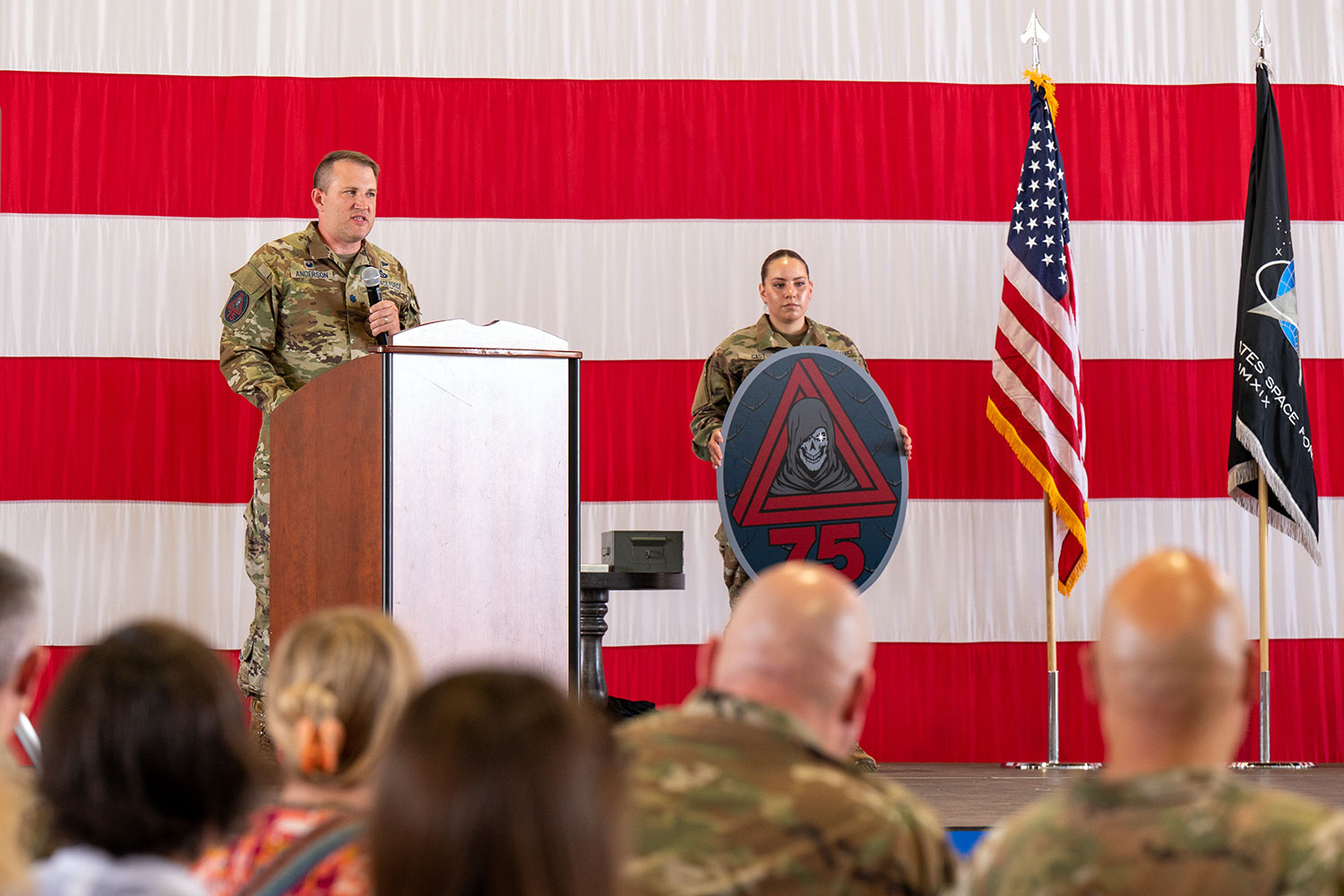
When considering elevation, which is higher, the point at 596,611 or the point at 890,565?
the point at 890,565

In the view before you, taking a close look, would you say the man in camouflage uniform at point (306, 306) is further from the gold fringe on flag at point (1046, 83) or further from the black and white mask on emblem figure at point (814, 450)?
the gold fringe on flag at point (1046, 83)

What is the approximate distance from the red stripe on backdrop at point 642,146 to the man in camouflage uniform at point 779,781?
394 cm

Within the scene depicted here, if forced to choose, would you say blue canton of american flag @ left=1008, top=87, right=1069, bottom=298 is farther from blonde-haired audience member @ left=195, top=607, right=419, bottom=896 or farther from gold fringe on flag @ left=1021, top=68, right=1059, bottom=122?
blonde-haired audience member @ left=195, top=607, right=419, bottom=896

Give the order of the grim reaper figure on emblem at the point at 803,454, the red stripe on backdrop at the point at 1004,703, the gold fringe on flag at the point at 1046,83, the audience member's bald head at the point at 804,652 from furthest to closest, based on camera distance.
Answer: the red stripe on backdrop at the point at 1004,703 < the gold fringe on flag at the point at 1046,83 < the grim reaper figure on emblem at the point at 803,454 < the audience member's bald head at the point at 804,652

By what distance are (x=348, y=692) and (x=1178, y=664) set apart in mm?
717

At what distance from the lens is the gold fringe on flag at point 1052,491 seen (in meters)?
4.95

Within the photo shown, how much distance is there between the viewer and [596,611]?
4.62m

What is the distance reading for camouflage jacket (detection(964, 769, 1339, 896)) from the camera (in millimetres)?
1165

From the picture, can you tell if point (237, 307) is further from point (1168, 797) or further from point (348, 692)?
point (1168, 797)

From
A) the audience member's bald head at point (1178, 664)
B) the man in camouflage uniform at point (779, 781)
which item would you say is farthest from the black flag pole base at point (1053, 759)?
the audience member's bald head at point (1178, 664)

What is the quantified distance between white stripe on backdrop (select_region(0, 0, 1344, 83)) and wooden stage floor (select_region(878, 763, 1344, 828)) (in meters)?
2.32

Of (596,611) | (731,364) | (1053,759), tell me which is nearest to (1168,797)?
(596,611)

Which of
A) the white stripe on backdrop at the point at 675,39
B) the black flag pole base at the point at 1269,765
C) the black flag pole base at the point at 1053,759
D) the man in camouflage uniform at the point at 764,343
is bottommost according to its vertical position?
the black flag pole base at the point at 1269,765

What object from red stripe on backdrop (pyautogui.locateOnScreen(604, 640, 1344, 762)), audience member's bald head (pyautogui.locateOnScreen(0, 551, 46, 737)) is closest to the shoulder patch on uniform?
red stripe on backdrop (pyautogui.locateOnScreen(604, 640, 1344, 762))
